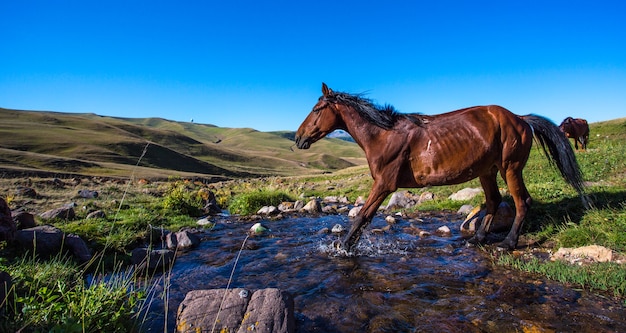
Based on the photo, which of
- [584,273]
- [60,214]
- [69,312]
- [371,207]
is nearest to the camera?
[69,312]

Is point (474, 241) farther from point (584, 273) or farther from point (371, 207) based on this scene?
point (371, 207)

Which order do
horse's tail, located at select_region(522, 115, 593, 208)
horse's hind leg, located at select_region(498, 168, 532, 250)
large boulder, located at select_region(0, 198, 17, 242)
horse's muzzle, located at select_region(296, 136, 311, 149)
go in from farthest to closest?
1. horse's muzzle, located at select_region(296, 136, 311, 149)
2. horse's tail, located at select_region(522, 115, 593, 208)
3. horse's hind leg, located at select_region(498, 168, 532, 250)
4. large boulder, located at select_region(0, 198, 17, 242)

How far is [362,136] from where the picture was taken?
7.67m

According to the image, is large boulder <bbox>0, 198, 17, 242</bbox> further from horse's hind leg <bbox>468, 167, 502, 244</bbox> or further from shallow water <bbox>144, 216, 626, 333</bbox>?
horse's hind leg <bbox>468, 167, 502, 244</bbox>

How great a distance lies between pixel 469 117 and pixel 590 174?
31.9ft

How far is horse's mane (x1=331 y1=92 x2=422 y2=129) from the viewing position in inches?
297

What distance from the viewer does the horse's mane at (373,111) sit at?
7547 millimetres

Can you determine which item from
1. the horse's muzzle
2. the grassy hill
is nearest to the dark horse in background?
the horse's muzzle

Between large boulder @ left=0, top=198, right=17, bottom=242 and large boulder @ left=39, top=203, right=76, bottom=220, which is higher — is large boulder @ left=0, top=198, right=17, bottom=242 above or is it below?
above

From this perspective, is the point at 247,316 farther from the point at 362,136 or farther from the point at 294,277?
the point at 362,136

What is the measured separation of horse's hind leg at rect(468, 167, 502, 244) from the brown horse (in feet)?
0.07

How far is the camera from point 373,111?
25.0ft

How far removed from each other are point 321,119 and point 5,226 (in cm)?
685

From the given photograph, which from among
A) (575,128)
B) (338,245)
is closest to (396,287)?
(338,245)
